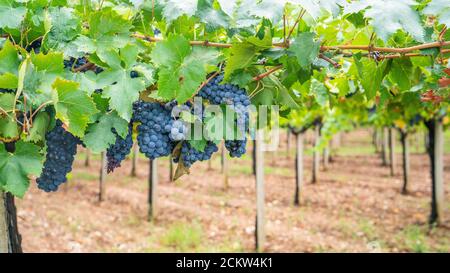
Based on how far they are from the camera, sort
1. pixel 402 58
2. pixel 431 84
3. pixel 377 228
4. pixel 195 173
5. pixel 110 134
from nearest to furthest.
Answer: pixel 110 134
pixel 402 58
pixel 431 84
pixel 377 228
pixel 195 173

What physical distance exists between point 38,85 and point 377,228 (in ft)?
27.2

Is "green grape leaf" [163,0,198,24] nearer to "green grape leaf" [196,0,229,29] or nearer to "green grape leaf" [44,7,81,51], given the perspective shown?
"green grape leaf" [196,0,229,29]

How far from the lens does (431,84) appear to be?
2.45 metres

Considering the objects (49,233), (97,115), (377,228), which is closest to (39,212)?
(49,233)

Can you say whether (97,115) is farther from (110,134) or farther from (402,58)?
(402,58)

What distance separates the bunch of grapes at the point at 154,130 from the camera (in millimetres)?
1617

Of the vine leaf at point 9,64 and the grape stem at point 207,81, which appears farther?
the grape stem at point 207,81

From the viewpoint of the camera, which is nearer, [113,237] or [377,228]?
[113,237]

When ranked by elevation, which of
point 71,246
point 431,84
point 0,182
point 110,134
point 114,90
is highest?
point 431,84

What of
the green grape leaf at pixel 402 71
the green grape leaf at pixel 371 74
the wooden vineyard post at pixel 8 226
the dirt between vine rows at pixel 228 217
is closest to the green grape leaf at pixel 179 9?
the green grape leaf at pixel 371 74

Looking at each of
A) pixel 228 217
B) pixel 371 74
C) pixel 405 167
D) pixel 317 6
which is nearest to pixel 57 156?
pixel 317 6

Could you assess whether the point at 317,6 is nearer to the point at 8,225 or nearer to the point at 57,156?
the point at 57,156

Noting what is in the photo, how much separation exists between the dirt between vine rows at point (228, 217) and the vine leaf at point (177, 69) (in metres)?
6.13

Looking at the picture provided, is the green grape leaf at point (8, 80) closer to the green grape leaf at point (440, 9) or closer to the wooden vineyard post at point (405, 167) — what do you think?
the green grape leaf at point (440, 9)
